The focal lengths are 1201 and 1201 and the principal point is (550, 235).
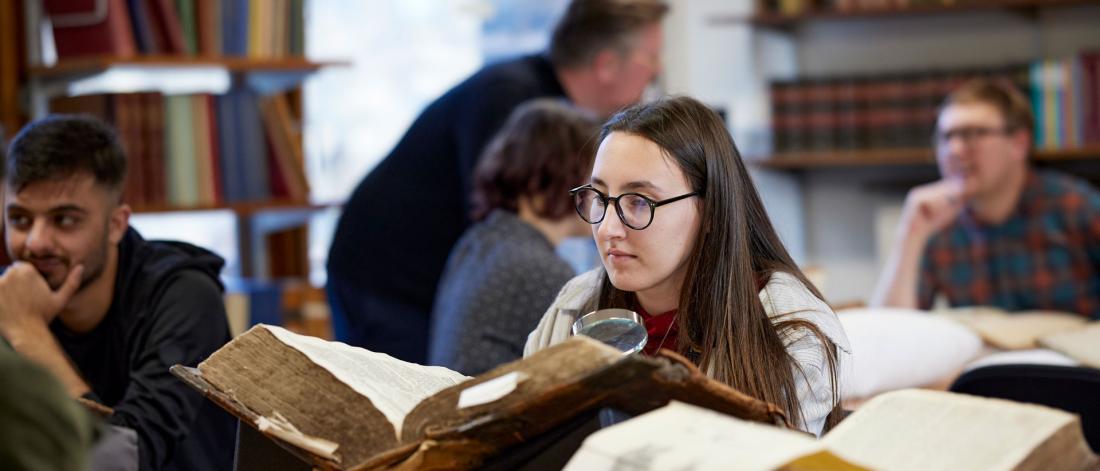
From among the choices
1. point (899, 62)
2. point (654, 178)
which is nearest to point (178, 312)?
point (654, 178)

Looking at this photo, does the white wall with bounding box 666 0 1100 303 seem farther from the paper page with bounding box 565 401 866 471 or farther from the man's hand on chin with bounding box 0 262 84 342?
the paper page with bounding box 565 401 866 471

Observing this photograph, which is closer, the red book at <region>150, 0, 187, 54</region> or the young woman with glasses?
the young woman with glasses

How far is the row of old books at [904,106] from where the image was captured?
405 cm

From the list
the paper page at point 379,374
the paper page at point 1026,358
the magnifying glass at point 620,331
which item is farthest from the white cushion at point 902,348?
the paper page at point 379,374

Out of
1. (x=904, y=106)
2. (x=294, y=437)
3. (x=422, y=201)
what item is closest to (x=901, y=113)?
(x=904, y=106)

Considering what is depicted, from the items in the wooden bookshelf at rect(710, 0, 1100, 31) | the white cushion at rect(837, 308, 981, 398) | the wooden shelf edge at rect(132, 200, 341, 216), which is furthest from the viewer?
the wooden bookshelf at rect(710, 0, 1100, 31)

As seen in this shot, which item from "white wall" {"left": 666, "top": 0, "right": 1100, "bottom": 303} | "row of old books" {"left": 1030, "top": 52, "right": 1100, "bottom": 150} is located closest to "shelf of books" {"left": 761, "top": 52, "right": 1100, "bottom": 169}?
"row of old books" {"left": 1030, "top": 52, "right": 1100, "bottom": 150}

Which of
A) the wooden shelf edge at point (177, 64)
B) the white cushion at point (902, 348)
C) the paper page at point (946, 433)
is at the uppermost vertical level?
the wooden shelf edge at point (177, 64)

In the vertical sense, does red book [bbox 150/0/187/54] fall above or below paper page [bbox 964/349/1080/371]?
above

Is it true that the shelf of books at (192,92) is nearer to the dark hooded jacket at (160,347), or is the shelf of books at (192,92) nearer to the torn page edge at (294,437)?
the dark hooded jacket at (160,347)

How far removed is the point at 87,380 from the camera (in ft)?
5.73

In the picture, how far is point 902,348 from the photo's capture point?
225cm

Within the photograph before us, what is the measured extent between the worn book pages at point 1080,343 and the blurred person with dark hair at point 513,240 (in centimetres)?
91

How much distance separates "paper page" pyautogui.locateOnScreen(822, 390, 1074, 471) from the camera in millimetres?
818
